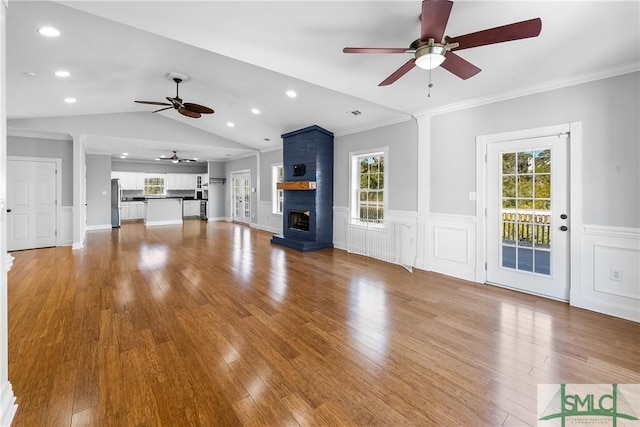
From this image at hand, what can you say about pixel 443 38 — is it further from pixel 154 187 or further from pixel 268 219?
pixel 154 187

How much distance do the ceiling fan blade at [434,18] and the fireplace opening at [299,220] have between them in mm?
4954

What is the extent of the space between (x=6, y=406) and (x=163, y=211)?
9824 mm

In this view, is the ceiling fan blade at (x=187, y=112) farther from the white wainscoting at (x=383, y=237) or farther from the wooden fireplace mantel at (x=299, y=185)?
the white wainscoting at (x=383, y=237)

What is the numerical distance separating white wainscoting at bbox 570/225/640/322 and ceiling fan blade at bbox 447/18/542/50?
2.44 metres

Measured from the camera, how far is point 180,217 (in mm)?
10883

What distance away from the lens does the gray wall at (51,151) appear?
6.10 m

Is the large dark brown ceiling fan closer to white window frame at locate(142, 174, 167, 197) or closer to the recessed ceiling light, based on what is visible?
the recessed ceiling light

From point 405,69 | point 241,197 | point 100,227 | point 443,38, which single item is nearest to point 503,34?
point 443,38

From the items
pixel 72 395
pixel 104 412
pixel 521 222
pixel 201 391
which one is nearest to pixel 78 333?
pixel 72 395

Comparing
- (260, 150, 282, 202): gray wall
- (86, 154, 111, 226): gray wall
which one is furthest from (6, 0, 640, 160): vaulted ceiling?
(86, 154, 111, 226): gray wall

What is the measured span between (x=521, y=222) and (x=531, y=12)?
2.41 metres

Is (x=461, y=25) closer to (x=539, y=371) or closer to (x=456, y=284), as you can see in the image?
(x=539, y=371)

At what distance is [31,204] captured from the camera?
626 centimetres

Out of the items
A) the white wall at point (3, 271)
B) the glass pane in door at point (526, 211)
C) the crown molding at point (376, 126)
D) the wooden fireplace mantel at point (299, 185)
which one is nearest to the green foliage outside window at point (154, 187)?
the wooden fireplace mantel at point (299, 185)
